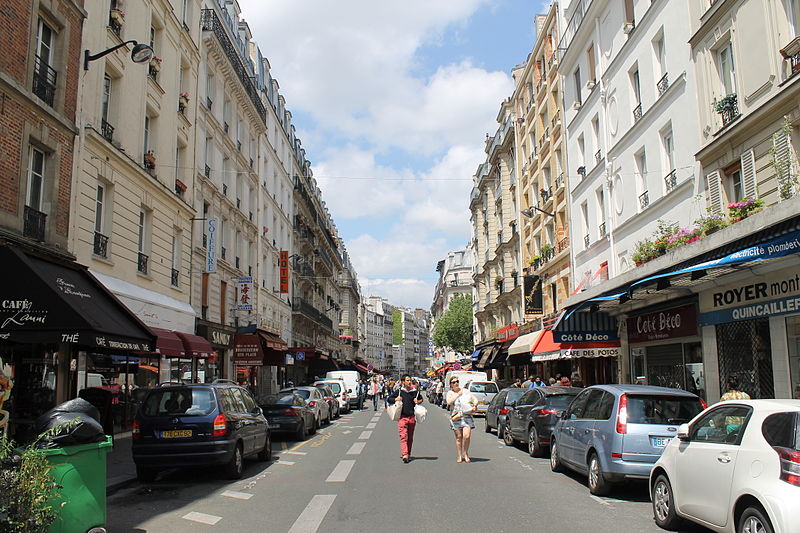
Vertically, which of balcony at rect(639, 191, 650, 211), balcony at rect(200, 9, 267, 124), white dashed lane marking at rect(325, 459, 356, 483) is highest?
balcony at rect(200, 9, 267, 124)

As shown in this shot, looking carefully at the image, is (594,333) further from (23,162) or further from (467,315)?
(467,315)

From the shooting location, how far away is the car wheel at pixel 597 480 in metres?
9.14

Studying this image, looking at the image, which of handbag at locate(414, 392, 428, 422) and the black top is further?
the black top

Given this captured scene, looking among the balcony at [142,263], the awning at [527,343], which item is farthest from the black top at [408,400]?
the awning at [527,343]

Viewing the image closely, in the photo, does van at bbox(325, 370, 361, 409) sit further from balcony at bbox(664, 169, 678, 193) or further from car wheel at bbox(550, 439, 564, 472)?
car wheel at bbox(550, 439, 564, 472)

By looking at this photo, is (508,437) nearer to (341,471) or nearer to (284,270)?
(341,471)

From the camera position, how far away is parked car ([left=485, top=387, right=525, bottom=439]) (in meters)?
17.2

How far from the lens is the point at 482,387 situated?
28.0m

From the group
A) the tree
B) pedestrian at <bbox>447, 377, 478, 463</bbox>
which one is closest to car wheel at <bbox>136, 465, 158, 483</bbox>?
pedestrian at <bbox>447, 377, 478, 463</bbox>

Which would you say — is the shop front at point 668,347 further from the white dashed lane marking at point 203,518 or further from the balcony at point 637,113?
the white dashed lane marking at point 203,518

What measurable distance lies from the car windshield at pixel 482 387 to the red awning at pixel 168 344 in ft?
42.8

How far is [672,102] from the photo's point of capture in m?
17.5

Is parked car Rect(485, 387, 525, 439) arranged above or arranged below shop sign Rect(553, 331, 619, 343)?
below

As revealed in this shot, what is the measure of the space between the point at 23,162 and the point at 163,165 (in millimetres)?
8056
